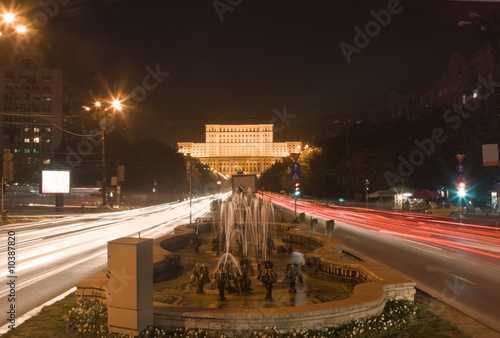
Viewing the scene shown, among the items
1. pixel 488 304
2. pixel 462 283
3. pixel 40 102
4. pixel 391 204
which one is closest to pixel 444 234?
pixel 462 283

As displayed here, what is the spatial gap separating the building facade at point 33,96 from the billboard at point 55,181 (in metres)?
90.9

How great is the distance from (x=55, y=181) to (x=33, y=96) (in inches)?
3968

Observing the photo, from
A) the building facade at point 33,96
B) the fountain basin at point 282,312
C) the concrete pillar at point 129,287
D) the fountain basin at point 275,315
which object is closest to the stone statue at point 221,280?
the fountain basin at point 282,312

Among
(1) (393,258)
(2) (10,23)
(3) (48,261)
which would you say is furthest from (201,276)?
(2) (10,23)

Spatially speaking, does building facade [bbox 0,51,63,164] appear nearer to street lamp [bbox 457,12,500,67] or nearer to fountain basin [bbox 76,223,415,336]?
street lamp [bbox 457,12,500,67]

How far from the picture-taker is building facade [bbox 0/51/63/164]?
435ft

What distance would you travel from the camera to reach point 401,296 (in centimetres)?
905

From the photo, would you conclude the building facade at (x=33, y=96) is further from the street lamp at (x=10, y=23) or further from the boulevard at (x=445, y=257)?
the boulevard at (x=445, y=257)

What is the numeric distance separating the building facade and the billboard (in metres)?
90.9

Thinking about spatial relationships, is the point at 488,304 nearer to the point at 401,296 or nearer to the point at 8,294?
the point at 401,296

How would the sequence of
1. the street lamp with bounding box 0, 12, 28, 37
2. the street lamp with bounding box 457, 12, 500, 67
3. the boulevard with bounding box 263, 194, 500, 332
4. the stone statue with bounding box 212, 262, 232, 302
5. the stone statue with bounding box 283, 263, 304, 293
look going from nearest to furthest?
the stone statue with bounding box 212, 262, 232, 302, the stone statue with bounding box 283, 263, 304, 293, the boulevard with bounding box 263, 194, 500, 332, the street lamp with bounding box 0, 12, 28, 37, the street lamp with bounding box 457, 12, 500, 67

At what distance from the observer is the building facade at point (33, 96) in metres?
132

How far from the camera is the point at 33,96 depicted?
135500mm

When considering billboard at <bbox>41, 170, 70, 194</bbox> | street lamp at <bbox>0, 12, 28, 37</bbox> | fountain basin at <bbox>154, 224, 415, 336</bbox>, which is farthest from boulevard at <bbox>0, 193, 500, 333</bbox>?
billboard at <bbox>41, 170, 70, 194</bbox>
